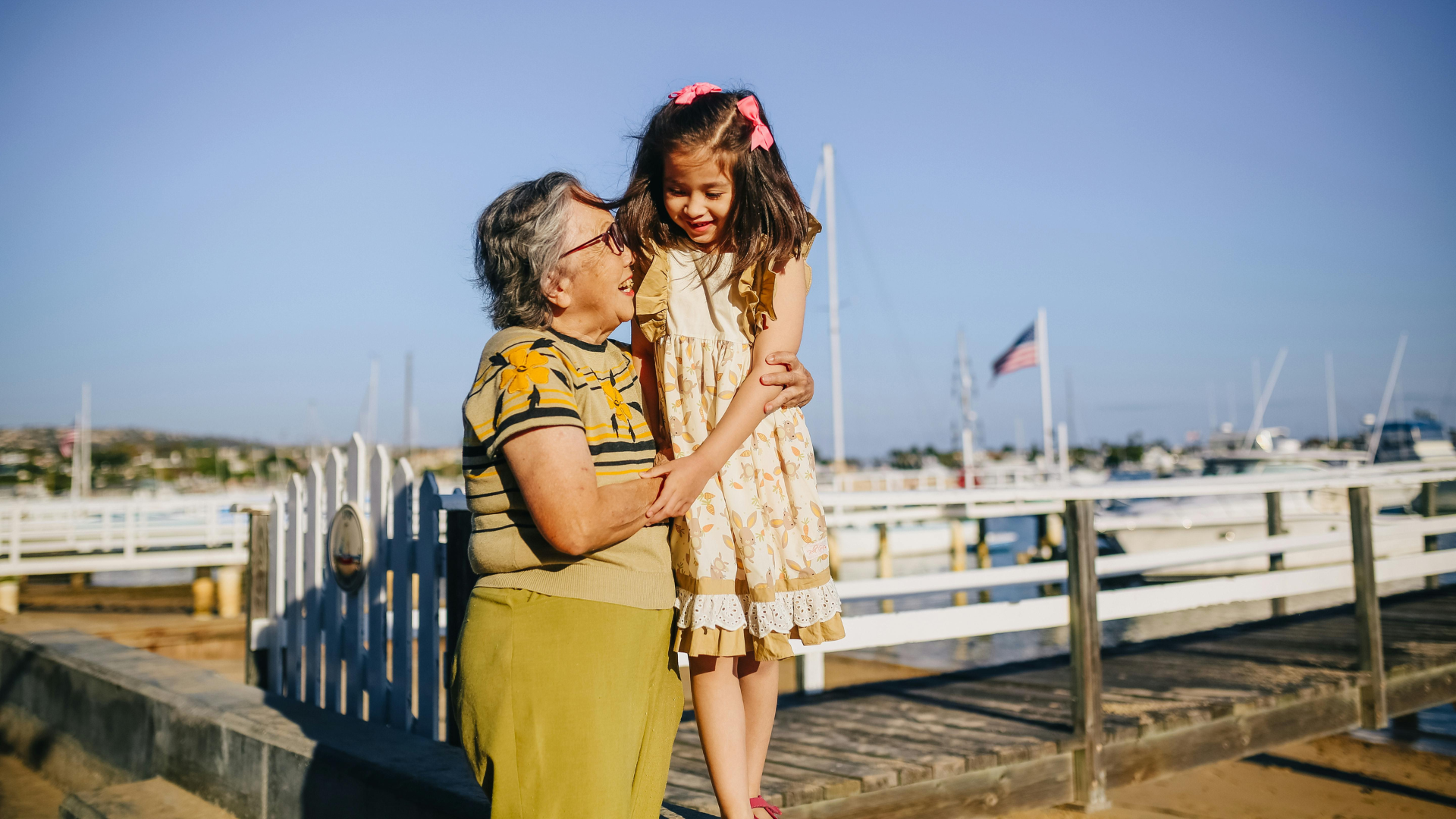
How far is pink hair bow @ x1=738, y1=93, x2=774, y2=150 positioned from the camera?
6.21 feet

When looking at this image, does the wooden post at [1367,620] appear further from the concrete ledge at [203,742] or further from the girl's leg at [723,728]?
the concrete ledge at [203,742]

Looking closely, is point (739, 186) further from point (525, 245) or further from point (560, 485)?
point (560, 485)

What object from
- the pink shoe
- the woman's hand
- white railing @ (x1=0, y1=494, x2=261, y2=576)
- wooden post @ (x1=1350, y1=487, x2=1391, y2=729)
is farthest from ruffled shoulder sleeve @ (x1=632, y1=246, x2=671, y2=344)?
white railing @ (x1=0, y1=494, x2=261, y2=576)

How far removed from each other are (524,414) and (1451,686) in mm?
5946

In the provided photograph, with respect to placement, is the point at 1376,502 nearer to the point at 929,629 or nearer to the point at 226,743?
the point at 929,629

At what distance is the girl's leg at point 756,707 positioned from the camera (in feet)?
6.55

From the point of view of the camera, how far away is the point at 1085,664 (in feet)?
12.2

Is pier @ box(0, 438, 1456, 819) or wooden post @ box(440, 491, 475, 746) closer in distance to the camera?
wooden post @ box(440, 491, 475, 746)

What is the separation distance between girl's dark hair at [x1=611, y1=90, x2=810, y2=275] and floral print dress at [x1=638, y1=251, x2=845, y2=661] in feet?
0.25

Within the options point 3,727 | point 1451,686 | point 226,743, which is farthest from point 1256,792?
point 3,727

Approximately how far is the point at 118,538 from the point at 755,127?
61.7 ft

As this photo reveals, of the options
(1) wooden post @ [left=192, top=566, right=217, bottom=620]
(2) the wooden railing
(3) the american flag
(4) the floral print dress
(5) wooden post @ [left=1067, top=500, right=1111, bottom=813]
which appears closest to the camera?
(4) the floral print dress

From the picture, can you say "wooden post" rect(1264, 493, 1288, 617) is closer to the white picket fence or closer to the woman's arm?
the white picket fence

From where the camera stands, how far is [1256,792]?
537 centimetres
